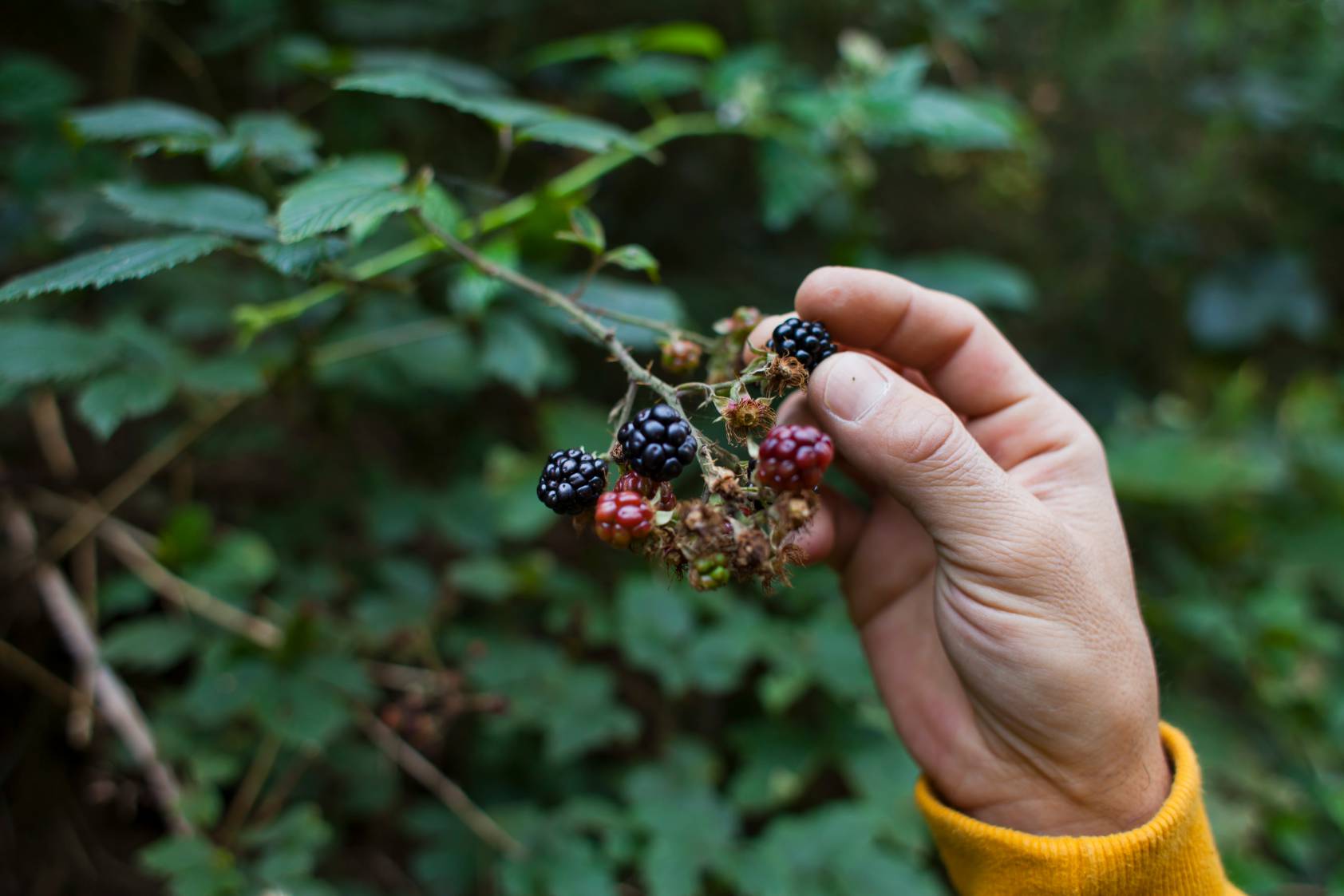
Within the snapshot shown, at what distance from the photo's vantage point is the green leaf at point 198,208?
1186 millimetres

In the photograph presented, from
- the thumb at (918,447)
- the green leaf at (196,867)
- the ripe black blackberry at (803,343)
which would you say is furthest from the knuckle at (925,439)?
the green leaf at (196,867)

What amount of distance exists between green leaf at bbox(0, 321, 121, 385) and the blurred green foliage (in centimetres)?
1

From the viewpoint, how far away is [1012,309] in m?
3.41

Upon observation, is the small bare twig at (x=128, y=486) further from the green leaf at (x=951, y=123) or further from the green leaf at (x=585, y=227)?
the green leaf at (x=951, y=123)

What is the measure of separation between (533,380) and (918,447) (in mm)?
957

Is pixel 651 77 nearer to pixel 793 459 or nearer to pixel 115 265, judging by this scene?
pixel 115 265

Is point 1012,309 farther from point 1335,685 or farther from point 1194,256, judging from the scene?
point 1335,685

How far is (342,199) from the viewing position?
1036 mm

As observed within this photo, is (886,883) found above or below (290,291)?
below

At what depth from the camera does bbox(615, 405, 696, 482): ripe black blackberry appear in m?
0.91

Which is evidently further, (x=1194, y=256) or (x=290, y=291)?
(x=1194, y=256)

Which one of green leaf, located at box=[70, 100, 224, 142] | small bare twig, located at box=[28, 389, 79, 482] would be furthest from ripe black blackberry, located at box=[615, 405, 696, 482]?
small bare twig, located at box=[28, 389, 79, 482]

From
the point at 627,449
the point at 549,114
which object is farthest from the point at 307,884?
the point at 549,114

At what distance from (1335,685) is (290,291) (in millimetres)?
4208
